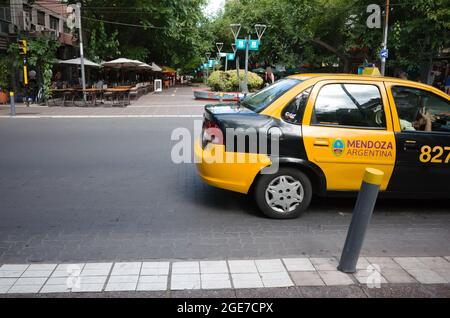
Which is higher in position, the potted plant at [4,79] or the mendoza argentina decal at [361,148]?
the potted plant at [4,79]

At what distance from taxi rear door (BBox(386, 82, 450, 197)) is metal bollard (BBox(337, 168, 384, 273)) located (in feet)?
5.31

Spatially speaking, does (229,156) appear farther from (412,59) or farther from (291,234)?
(412,59)

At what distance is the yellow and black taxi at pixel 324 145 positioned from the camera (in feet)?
15.6

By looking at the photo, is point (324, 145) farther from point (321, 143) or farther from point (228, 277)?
point (228, 277)

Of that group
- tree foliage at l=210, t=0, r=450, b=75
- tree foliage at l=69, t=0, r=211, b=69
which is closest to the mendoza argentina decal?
tree foliage at l=210, t=0, r=450, b=75

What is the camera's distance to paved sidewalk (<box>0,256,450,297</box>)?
130 inches

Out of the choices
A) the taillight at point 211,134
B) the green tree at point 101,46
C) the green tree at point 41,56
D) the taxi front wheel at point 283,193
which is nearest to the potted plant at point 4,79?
the green tree at point 41,56

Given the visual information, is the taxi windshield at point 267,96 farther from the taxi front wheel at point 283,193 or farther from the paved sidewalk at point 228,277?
the paved sidewalk at point 228,277

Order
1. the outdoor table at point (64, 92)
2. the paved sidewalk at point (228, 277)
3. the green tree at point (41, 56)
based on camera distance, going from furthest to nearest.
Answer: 1. the green tree at point (41, 56)
2. the outdoor table at point (64, 92)
3. the paved sidewalk at point (228, 277)

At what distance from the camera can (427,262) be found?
152 inches

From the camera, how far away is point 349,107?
4844 mm

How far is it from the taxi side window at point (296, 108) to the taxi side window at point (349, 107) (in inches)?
5.4

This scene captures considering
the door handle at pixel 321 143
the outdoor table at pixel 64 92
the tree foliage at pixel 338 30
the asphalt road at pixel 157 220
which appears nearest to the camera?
the asphalt road at pixel 157 220

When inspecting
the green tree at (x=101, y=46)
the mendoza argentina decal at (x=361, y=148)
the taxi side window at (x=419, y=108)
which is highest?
the green tree at (x=101, y=46)
